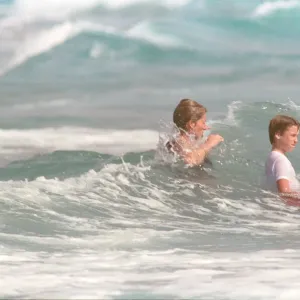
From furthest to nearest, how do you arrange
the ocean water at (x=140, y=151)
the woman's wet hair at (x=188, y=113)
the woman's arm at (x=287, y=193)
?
the woman's wet hair at (x=188, y=113) → the woman's arm at (x=287, y=193) → the ocean water at (x=140, y=151)

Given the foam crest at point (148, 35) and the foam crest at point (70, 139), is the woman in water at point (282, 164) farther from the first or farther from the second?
the foam crest at point (148, 35)

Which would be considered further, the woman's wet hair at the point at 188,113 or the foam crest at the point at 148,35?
the foam crest at the point at 148,35

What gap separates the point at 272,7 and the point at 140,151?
2302 mm

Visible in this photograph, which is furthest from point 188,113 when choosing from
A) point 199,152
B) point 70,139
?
point 70,139

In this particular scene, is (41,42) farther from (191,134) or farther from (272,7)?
(191,134)

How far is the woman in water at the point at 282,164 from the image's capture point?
111 inches

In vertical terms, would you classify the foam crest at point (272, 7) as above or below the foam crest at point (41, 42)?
above

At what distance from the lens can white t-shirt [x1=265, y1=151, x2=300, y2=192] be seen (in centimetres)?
281

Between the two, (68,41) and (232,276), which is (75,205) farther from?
(68,41)

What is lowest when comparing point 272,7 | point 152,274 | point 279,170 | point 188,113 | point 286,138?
point 152,274

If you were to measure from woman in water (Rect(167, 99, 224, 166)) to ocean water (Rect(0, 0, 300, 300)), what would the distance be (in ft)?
0.28

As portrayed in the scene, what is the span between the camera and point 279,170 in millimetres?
2818

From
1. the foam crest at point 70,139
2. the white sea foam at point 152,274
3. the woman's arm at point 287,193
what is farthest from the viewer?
the foam crest at point 70,139

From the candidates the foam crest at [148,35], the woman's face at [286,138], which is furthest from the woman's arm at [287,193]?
the foam crest at [148,35]
